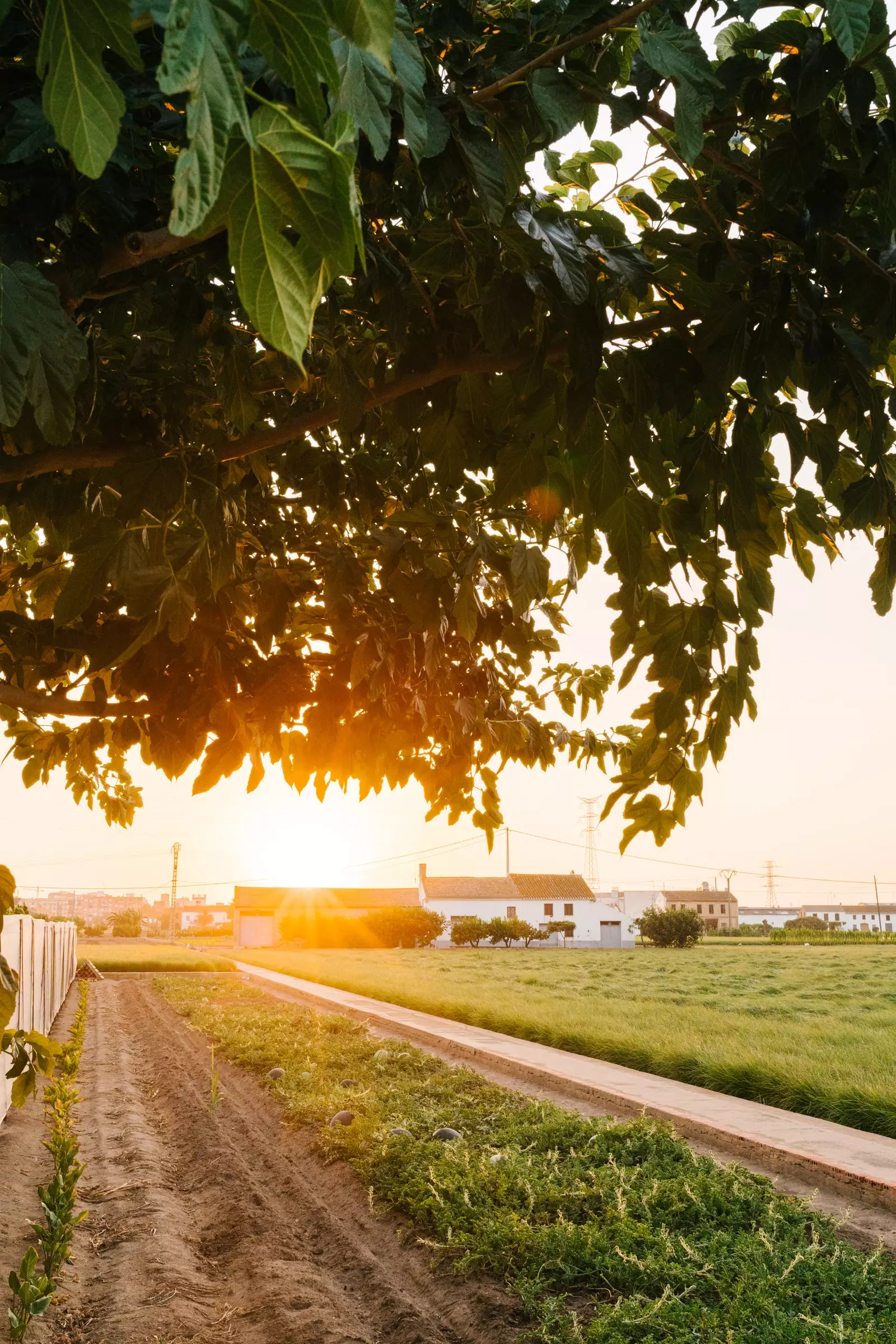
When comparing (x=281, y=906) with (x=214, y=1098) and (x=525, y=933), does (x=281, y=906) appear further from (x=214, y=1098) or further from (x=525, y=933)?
(x=214, y=1098)

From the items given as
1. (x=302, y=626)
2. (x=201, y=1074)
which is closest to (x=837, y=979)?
(x=201, y=1074)

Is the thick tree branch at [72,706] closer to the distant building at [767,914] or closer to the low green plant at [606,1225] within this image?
the low green plant at [606,1225]

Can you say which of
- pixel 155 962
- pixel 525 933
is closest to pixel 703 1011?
pixel 155 962

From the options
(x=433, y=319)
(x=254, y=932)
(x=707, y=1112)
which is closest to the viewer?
(x=433, y=319)

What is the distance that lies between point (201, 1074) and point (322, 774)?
7.14 metres

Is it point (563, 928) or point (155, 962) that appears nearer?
point (155, 962)

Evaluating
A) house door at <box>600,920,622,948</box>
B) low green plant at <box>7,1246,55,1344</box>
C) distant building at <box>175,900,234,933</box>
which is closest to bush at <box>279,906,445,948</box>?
house door at <box>600,920,622,948</box>

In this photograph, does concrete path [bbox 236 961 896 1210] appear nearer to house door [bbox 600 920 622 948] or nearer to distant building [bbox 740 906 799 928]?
house door [bbox 600 920 622 948]

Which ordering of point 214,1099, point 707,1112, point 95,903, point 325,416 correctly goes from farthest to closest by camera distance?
1. point 95,903
2. point 214,1099
3. point 707,1112
4. point 325,416

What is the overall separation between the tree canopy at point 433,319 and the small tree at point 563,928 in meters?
56.0

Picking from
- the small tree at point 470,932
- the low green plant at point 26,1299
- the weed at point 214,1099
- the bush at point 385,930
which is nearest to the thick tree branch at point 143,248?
the low green plant at point 26,1299

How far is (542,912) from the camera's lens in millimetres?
67500

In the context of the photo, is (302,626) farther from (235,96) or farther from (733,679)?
(235,96)

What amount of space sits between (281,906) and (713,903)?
54333 mm
